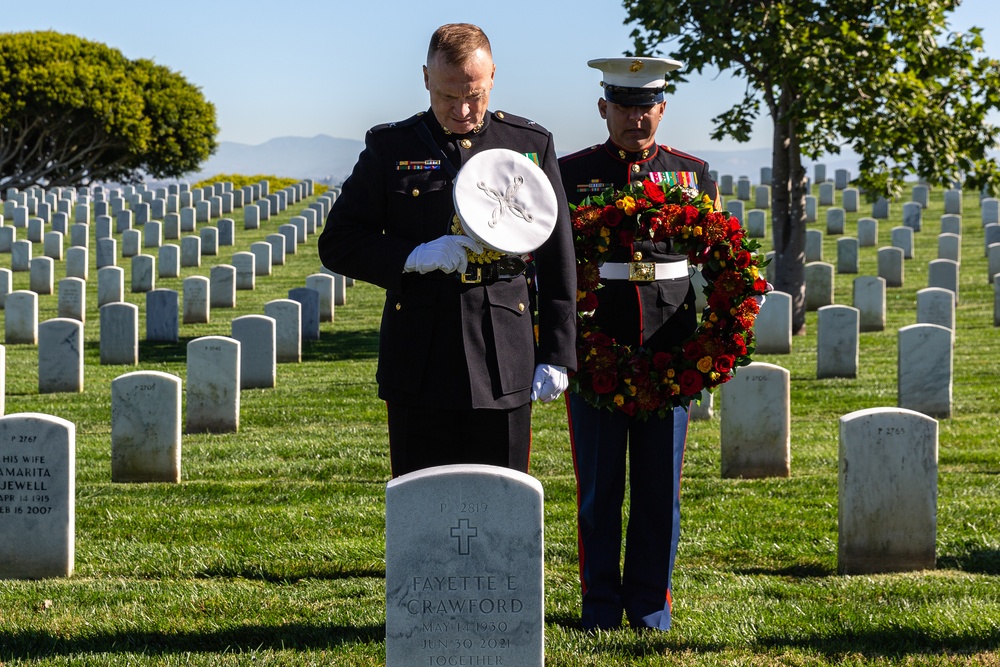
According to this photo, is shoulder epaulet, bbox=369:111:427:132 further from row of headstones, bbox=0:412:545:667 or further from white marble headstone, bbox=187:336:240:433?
white marble headstone, bbox=187:336:240:433

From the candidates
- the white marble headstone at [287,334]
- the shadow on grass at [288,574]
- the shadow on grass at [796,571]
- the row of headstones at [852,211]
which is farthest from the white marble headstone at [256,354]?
the row of headstones at [852,211]

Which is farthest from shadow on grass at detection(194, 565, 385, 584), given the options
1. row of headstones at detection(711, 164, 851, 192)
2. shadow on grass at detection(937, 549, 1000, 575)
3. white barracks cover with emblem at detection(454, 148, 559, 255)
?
row of headstones at detection(711, 164, 851, 192)

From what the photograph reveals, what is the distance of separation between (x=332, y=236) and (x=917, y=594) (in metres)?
3.19

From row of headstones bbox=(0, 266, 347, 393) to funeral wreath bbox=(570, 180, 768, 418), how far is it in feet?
27.1

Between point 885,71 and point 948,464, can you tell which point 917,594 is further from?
point 885,71

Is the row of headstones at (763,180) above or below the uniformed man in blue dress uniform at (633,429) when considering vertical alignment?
above

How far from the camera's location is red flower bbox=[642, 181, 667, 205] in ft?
16.7

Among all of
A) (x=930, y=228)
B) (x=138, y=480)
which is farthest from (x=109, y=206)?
(x=138, y=480)

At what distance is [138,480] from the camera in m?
8.98

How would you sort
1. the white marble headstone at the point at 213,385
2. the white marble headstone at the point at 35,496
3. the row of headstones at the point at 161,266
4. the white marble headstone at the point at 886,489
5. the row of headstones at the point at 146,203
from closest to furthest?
the white marble headstone at the point at 886,489
the white marble headstone at the point at 35,496
the white marble headstone at the point at 213,385
the row of headstones at the point at 161,266
the row of headstones at the point at 146,203

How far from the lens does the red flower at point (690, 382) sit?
505 cm

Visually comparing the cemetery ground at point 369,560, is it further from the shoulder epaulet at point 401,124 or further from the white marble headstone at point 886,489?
the shoulder epaulet at point 401,124

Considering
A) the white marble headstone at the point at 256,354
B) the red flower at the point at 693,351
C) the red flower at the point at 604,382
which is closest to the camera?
the red flower at the point at 604,382

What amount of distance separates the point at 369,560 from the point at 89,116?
46337 millimetres
